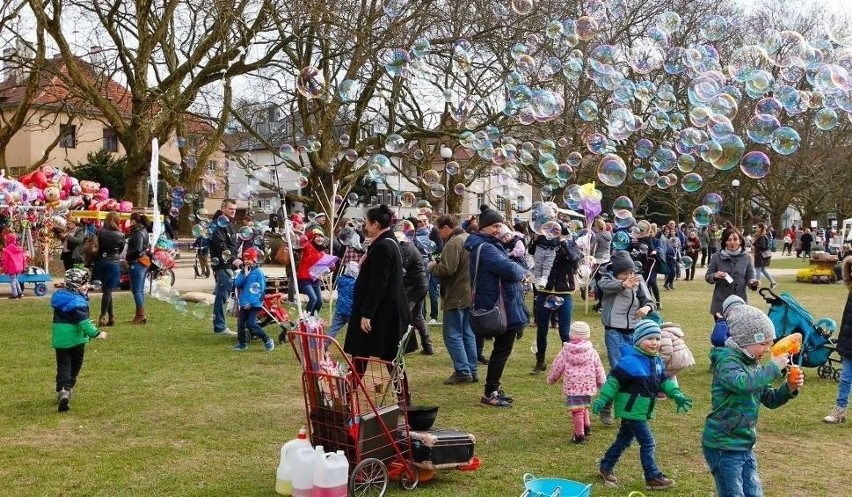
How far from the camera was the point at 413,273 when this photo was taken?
8945mm

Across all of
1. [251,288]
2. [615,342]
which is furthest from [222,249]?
[615,342]

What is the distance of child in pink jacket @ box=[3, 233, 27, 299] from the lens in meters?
14.7

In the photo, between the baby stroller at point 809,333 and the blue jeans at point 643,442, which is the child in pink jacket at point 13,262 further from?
the blue jeans at point 643,442

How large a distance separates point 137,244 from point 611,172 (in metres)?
6.90

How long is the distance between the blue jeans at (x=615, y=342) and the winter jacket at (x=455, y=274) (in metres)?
1.64

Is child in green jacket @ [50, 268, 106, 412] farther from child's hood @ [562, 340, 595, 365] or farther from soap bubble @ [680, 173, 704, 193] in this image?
soap bubble @ [680, 173, 704, 193]

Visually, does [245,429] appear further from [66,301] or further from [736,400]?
[736,400]

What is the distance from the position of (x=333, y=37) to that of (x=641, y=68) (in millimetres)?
7991

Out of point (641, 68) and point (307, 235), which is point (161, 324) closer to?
point (307, 235)

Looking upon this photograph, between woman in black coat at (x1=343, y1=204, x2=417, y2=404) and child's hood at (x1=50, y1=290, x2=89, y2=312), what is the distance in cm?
243

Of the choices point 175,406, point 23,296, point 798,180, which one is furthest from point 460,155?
point 175,406

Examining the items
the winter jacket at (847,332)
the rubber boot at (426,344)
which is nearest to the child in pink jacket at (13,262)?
the rubber boot at (426,344)

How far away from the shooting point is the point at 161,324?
12.1 meters

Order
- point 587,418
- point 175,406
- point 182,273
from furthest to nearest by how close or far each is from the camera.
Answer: point 182,273, point 175,406, point 587,418
